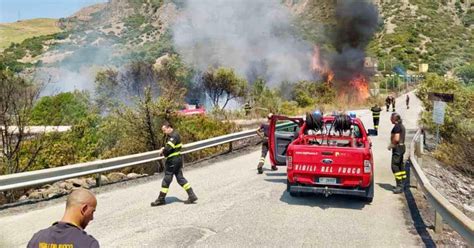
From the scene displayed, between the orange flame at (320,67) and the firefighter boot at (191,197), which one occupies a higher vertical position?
the orange flame at (320,67)

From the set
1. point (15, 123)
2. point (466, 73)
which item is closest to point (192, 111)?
point (15, 123)

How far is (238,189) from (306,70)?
58959 millimetres

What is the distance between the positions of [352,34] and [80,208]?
53942mm

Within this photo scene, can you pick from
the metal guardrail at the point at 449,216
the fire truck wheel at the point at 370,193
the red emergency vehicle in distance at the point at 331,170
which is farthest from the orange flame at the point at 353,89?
the metal guardrail at the point at 449,216

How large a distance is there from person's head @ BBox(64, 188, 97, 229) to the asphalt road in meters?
3.59

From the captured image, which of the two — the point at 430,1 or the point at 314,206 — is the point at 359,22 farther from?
the point at 430,1

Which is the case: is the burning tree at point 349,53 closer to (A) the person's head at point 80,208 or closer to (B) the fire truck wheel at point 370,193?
(B) the fire truck wheel at point 370,193

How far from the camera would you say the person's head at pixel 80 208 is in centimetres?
334

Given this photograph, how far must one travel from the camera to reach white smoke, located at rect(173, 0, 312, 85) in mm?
70875

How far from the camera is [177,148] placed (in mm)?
9492

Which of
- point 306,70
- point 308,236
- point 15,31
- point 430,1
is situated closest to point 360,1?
point 306,70

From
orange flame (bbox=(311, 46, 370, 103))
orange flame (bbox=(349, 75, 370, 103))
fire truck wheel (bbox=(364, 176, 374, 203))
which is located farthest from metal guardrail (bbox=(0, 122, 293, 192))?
orange flame (bbox=(349, 75, 370, 103))

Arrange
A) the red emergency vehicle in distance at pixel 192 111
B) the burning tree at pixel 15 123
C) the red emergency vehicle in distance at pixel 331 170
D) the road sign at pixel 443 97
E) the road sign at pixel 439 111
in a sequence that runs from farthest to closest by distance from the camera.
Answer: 1. the red emergency vehicle in distance at pixel 192 111
2. the road sign at pixel 439 111
3. the road sign at pixel 443 97
4. the burning tree at pixel 15 123
5. the red emergency vehicle in distance at pixel 331 170

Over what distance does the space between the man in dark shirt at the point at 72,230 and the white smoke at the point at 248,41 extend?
6360 cm
